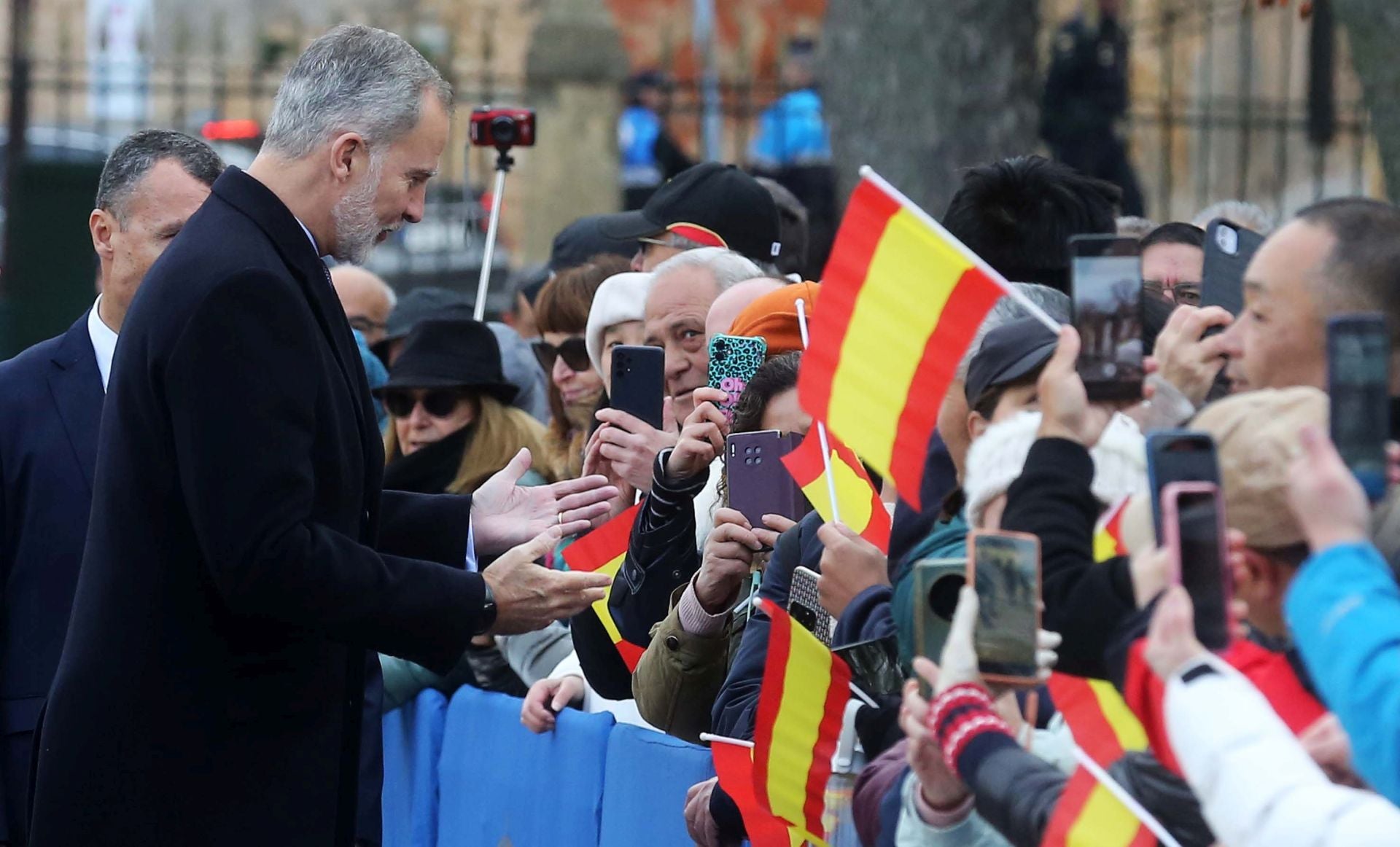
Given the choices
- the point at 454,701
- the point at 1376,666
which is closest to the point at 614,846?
the point at 454,701

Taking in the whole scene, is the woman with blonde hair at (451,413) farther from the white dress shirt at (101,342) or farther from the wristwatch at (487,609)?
the wristwatch at (487,609)

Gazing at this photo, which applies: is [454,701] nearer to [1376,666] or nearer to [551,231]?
[1376,666]

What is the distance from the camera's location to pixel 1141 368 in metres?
2.88

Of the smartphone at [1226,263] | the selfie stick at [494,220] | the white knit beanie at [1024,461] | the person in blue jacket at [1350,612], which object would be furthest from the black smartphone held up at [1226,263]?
the selfie stick at [494,220]

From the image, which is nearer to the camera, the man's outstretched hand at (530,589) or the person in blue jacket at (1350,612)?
the person in blue jacket at (1350,612)

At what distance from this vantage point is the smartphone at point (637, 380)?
457 cm

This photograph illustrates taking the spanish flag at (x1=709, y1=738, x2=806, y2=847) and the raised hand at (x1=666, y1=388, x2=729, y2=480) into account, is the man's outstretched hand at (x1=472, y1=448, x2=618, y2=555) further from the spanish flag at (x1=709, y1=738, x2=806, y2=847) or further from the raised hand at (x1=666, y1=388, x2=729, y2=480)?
the spanish flag at (x1=709, y1=738, x2=806, y2=847)

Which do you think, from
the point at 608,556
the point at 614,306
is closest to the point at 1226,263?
the point at 608,556

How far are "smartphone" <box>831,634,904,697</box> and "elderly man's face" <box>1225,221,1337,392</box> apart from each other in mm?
1090

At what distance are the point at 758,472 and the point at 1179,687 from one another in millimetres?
1872

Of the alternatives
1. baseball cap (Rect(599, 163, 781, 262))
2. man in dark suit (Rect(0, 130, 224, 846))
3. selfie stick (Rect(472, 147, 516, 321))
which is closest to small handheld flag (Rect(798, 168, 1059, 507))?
man in dark suit (Rect(0, 130, 224, 846))

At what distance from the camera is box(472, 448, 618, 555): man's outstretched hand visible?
419 centimetres

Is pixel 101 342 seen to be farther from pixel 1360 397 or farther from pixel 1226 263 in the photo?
pixel 1360 397

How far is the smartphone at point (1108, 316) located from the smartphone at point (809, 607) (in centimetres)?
110
